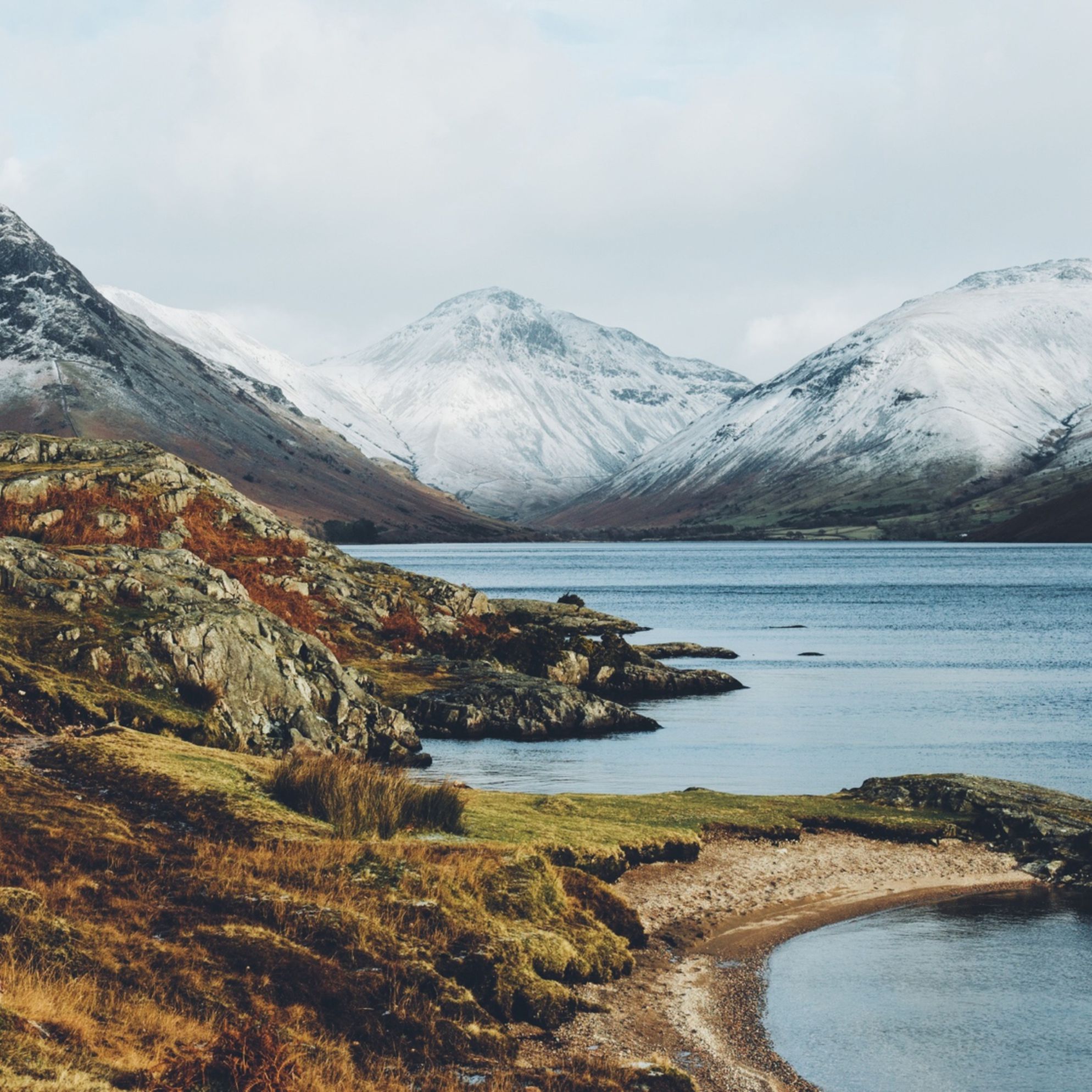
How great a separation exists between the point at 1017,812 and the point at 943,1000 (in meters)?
12.7

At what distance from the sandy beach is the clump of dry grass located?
4547 mm

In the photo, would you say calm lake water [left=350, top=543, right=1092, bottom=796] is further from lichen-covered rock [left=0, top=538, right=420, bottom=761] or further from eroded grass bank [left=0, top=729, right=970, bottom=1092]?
eroded grass bank [left=0, top=729, right=970, bottom=1092]

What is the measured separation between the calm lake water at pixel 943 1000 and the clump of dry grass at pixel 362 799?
289 inches

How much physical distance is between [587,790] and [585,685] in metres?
25.6

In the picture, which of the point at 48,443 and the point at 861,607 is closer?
the point at 48,443

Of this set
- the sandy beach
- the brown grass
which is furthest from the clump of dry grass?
the sandy beach

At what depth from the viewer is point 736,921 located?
954 inches

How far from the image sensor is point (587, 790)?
3919 centimetres

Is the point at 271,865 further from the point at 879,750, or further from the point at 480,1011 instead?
the point at 879,750

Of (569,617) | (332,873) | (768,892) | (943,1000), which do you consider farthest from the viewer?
(569,617)

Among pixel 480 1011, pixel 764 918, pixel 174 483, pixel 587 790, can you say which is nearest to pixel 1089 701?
pixel 587 790

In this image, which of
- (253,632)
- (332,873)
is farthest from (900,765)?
(332,873)

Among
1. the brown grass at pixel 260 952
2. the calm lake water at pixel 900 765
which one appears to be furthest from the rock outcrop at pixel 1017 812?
the brown grass at pixel 260 952

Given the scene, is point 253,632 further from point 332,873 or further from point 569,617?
point 569,617
